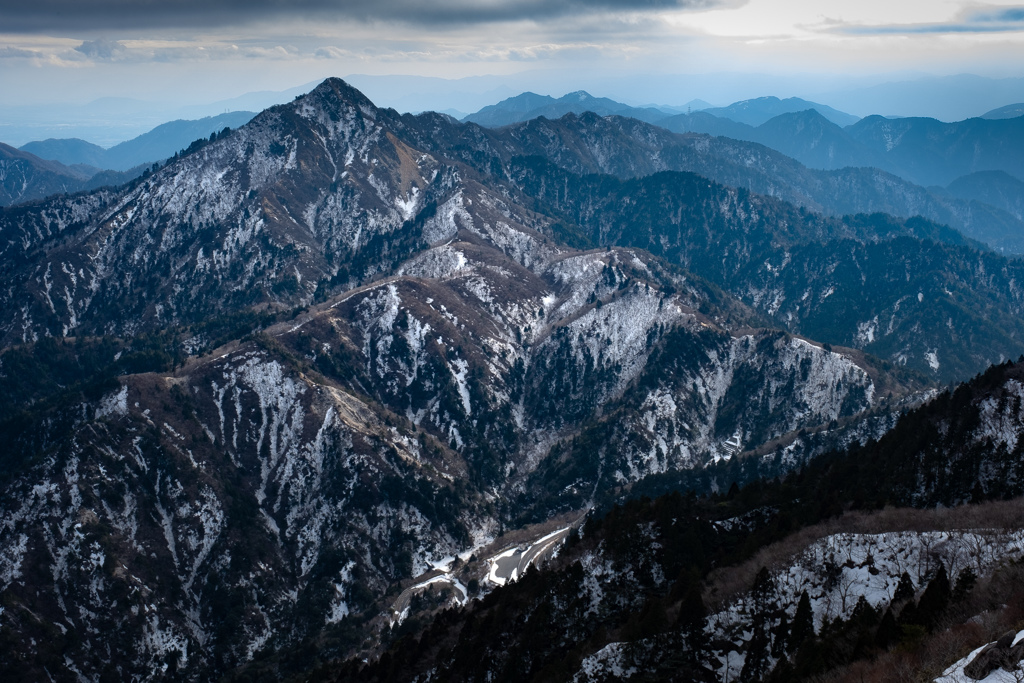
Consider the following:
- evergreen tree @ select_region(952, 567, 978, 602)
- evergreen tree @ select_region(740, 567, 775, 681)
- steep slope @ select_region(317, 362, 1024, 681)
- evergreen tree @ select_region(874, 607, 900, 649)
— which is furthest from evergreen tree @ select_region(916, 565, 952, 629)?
evergreen tree @ select_region(740, 567, 775, 681)

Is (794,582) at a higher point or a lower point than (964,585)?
lower

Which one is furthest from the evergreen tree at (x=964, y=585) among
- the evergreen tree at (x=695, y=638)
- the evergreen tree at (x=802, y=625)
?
the evergreen tree at (x=695, y=638)

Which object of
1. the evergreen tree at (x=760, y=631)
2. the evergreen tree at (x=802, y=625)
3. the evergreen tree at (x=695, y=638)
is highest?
the evergreen tree at (x=802, y=625)

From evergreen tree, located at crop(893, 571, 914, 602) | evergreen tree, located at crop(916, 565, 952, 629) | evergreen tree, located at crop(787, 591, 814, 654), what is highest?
evergreen tree, located at crop(916, 565, 952, 629)

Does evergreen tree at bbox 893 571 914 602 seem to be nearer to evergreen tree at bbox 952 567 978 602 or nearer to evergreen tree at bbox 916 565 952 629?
evergreen tree at bbox 952 567 978 602

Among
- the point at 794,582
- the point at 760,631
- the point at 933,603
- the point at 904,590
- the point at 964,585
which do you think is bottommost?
the point at 760,631

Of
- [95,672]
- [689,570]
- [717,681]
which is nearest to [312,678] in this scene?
[95,672]

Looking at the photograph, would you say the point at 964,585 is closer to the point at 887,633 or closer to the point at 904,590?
the point at 904,590

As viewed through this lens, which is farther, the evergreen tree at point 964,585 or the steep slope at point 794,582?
the steep slope at point 794,582

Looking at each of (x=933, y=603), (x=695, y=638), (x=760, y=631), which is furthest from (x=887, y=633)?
(x=695, y=638)

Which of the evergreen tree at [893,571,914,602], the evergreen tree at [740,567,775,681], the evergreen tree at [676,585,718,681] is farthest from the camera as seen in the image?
the evergreen tree at [676,585,718,681]

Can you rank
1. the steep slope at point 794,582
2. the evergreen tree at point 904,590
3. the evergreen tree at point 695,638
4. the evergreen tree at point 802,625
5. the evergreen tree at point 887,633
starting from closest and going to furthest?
the evergreen tree at point 887,633, the steep slope at point 794,582, the evergreen tree at point 904,590, the evergreen tree at point 802,625, the evergreen tree at point 695,638

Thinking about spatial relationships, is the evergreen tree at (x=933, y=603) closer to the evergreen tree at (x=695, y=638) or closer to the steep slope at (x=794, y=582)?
the steep slope at (x=794, y=582)
